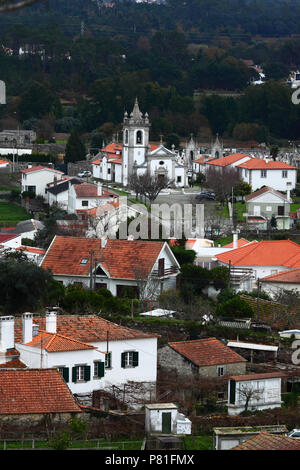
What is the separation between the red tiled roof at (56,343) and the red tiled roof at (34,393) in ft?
4.47

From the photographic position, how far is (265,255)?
1270 inches

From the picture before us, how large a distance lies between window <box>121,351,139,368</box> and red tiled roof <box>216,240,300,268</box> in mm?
11355

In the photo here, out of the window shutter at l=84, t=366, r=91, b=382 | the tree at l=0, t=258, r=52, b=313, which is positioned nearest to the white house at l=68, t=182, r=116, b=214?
the tree at l=0, t=258, r=52, b=313

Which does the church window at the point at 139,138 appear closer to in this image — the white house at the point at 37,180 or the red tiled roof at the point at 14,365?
the white house at the point at 37,180

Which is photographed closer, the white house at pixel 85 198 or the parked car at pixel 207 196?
the white house at pixel 85 198

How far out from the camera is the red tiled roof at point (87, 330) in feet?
66.0

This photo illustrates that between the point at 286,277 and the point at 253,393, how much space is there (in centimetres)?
Answer: 1048

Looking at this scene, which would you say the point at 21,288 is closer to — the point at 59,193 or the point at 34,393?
the point at 34,393

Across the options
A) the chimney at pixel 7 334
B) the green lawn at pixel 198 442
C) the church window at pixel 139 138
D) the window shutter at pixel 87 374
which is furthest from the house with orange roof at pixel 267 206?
the green lawn at pixel 198 442

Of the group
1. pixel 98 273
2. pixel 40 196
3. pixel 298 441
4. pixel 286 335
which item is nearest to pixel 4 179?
pixel 40 196

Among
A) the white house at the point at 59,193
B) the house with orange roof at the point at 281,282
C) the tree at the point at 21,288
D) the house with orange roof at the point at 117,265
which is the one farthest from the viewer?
the white house at the point at 59,193

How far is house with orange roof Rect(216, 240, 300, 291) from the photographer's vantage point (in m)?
30.4

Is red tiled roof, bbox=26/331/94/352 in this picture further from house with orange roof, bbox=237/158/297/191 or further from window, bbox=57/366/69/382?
house with orange roof, bbox=237/158/297/191

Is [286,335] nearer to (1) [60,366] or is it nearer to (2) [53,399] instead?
(1) [60,366]
